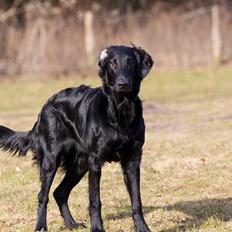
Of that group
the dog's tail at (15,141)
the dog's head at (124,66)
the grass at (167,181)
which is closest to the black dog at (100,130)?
the dog's head at (124,66)

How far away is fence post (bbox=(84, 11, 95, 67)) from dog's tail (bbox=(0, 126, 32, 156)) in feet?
61.5

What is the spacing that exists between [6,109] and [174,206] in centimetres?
1182

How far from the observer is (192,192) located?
8.11 metres

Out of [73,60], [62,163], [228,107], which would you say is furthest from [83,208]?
[73,60]

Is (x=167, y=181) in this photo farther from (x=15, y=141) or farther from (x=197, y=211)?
(x=15, y=141)

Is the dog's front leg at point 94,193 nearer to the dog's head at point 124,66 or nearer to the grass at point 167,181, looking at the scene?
the grass at point 167,181

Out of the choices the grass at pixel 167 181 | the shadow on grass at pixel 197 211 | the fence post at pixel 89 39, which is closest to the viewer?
the shadow on grass at pixel 197 211

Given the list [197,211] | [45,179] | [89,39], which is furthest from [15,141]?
[89,39]

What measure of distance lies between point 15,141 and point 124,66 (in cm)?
176

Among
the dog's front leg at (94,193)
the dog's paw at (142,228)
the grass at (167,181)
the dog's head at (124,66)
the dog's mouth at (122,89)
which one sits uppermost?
the dog's head at (124,66)

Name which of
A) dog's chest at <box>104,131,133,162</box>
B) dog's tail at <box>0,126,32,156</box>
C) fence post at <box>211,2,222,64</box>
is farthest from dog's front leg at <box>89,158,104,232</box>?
fence post at <box>211,2,222,64</box>

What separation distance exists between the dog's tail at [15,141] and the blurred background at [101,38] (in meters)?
18.5

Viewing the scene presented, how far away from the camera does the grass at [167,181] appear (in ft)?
22.8

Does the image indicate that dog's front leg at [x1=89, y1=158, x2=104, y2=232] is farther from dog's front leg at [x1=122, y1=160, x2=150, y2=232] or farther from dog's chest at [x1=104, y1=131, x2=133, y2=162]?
dog's front leg at [x1=122, y1=160, x2=150, y2=232]
